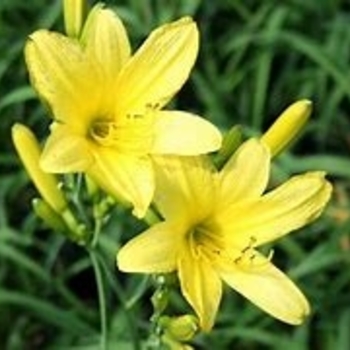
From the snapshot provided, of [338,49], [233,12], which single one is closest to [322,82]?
[338,49]

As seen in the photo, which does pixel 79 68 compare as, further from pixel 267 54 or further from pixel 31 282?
pixel 267 54

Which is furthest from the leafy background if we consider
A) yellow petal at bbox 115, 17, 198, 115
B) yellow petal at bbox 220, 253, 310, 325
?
yellow petal at bbox 115, 17, 198, 115

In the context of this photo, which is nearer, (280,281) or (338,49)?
(280,281)

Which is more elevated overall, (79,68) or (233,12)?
(79,68)

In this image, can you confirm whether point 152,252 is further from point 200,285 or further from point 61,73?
point 61,73

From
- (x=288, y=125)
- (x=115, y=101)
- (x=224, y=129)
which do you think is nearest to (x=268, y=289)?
(x=288, y=125)

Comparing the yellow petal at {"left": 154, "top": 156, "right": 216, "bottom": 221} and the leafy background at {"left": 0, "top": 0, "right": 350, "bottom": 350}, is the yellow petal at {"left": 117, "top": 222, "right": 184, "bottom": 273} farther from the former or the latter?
the leafy background at {"left": 0, "top": 0, "right": 350, "bottom": 350}

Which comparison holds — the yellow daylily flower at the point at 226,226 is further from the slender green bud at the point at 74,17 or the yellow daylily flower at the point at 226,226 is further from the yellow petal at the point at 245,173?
the slender green bud at the point at 74,17
